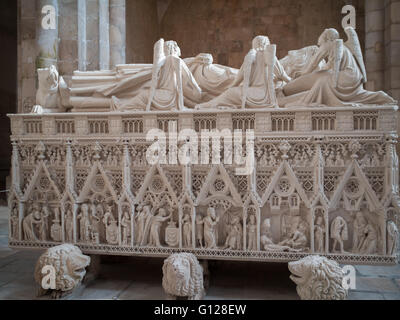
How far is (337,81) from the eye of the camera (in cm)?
475

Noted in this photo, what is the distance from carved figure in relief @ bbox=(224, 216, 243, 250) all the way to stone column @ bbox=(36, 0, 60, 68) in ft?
17.8

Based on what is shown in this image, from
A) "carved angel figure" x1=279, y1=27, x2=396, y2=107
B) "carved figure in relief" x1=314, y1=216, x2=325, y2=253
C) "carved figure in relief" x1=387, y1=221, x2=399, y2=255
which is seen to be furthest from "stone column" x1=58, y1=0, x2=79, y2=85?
"carved figure in relief" x1=387, y1=221, x2=399, y2=255

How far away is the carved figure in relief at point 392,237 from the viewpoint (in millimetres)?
4434

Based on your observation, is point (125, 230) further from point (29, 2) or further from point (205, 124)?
point (29, 2)

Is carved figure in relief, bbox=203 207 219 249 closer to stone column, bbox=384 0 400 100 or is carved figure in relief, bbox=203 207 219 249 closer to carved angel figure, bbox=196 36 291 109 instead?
carved angel figure, bbox=196 36 291 109

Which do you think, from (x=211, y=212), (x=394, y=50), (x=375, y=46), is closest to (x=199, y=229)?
(x=211, y=212)

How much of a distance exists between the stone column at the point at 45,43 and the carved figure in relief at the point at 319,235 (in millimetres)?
6153

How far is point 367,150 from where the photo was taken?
14.9 ft

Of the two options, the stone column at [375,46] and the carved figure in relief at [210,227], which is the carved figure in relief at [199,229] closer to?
the carved figure in relief at [210,227]

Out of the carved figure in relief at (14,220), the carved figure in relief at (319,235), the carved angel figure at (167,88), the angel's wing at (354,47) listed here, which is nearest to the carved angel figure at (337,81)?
the angel's wing at (354,47)

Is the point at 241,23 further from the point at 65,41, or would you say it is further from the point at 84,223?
the point at 84,223

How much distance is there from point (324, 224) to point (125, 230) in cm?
241

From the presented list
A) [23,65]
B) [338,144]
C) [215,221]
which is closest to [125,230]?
[215,221]

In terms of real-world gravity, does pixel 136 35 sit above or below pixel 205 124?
above
